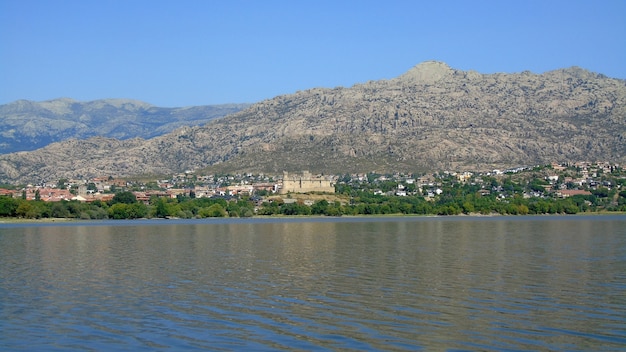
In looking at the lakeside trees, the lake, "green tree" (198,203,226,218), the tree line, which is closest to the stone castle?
the lakeside trees

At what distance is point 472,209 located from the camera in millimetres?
137375

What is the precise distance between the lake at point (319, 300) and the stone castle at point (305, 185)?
133651 mm

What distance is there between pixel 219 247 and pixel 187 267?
49.1ft

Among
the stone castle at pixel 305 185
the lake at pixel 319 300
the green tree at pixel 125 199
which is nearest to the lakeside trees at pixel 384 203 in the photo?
the green tree at pixel 125 199

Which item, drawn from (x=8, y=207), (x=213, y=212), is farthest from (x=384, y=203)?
(x=8, y=207)

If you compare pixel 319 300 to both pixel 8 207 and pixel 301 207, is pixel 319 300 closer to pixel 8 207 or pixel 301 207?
pixel 8 207

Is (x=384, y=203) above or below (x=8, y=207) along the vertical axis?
above

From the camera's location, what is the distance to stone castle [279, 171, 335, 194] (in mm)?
180875

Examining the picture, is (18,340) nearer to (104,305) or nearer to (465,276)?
(104,305)

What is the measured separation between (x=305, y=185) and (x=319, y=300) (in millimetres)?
156099

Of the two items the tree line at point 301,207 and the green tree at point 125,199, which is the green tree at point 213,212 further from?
the green tree at point 125,199

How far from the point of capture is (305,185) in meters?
182

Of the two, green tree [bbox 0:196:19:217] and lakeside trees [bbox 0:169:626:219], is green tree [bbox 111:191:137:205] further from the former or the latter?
green tree [bbox 0:196:19:217]

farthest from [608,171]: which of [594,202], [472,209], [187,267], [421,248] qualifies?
[187,267]
